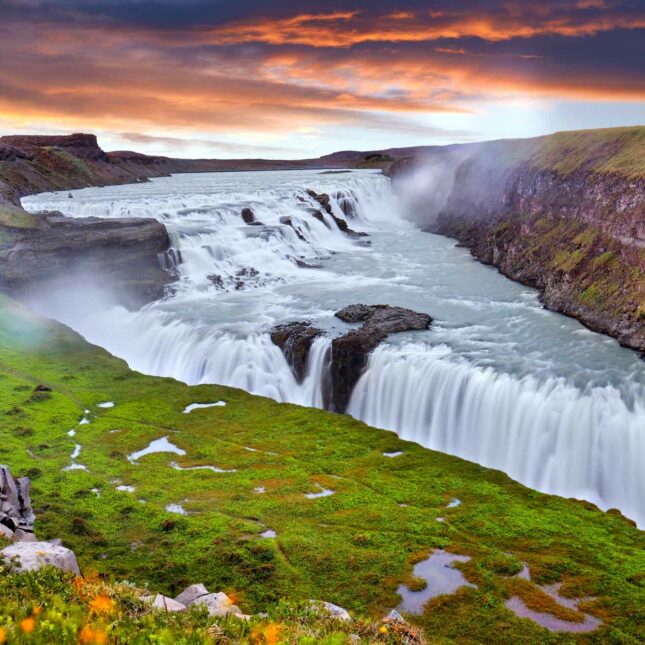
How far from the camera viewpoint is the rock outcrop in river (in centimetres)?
3219

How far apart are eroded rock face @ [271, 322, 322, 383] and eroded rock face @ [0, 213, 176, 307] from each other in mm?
14627

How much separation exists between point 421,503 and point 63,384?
19622 mm

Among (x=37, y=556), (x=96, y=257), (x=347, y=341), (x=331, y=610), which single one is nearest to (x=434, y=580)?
(x=331, y=610)

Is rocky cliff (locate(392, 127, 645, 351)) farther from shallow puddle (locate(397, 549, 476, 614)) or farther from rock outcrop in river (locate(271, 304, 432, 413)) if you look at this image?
shallow puddle (locate(397, 549, 476, 614))

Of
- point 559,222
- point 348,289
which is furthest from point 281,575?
point 559,222

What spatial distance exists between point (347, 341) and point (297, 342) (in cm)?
321

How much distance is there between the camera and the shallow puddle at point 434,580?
590 inches

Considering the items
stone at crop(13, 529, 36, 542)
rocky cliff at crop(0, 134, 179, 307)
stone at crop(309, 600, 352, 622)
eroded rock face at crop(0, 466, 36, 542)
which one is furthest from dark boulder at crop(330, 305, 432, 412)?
stone at crop(309, 600, 352, 622)

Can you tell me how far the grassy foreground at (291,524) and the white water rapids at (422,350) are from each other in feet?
14.5

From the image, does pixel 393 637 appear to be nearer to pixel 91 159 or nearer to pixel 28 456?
pixel 28 456

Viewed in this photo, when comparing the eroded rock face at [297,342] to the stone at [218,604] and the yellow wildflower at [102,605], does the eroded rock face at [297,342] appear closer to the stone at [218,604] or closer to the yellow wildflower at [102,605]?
the stone at [218,604]

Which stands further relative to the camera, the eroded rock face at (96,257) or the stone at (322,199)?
the stone at (322,199)

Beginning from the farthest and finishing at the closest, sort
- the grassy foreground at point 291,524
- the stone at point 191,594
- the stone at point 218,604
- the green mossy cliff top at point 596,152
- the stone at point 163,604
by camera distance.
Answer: the green mossy cliff top at point 596,152 → the grassy foreground at point 291,524 → the stone at point 191,594 → the stone at point 218,604 → the stone at point 163,604

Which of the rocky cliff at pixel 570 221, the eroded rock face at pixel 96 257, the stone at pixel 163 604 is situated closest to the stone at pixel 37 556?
the stone at pixel 163 604
